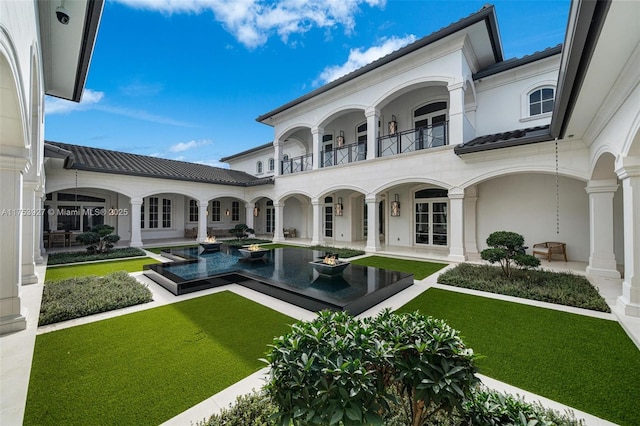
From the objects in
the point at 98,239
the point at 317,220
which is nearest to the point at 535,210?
the point at 317,220

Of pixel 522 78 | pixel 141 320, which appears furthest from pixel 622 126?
pixel 141 320

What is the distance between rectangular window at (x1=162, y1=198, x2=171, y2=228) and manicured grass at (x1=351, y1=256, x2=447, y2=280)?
1456 cm

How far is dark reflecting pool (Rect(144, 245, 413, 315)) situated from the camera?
5.38 metres

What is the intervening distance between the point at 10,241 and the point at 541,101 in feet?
51.7

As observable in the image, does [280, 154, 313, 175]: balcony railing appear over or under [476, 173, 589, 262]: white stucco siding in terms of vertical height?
over

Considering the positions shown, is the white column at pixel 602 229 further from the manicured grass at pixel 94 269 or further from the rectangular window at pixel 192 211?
the rectangular window at pixel 192 211

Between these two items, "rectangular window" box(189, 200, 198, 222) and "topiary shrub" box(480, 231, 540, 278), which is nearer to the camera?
"topiary shrub" box(480, 231, 540, 278)

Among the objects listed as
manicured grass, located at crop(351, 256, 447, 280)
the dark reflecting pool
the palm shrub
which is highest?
the palm shrub

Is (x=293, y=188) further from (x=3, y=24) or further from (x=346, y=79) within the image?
(x=3, y=24)

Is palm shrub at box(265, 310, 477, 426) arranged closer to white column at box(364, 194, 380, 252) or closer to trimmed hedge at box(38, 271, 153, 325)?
trimmed hedge at box(38, 271, 153, 325)

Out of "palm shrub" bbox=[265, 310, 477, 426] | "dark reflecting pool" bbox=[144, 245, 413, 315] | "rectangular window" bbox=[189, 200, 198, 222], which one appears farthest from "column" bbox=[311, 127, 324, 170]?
"palm shrub" bbox=[265, 310, 477, 426]

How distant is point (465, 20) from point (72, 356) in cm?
1323

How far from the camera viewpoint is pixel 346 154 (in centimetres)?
1502

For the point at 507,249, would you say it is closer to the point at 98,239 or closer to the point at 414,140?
the point at 414,140
